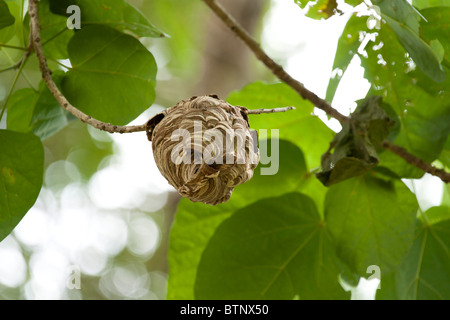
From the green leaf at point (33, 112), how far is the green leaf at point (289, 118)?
291 mm

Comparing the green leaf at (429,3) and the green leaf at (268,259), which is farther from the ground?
the green leaf at (429,3)

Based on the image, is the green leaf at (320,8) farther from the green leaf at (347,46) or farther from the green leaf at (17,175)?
the green leaf at (17,175)

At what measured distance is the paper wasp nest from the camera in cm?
47

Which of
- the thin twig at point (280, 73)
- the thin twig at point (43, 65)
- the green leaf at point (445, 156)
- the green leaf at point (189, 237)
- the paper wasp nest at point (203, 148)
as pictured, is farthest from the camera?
the green leaf at point (189, 237)

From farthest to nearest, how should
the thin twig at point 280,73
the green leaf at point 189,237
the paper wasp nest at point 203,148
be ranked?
the green leaf at point 189,237
the thin twig at point 280,73
the paper wasp nest at point 203,148

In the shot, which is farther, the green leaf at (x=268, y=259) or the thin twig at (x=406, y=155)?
the green leaf at (x=268, y=259)

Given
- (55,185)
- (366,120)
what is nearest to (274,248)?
(366,120)

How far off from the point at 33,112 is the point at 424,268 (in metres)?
0.64

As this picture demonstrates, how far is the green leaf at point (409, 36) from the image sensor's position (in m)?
0.61

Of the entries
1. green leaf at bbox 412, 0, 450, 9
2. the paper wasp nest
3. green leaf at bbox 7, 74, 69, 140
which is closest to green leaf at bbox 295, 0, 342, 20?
green leaf at bbox 412, 0, 450, 9

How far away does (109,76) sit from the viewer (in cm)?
71

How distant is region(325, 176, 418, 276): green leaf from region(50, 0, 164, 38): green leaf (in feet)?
1.15

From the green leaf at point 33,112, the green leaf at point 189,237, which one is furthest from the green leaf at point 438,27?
the green leaf at point 33,112

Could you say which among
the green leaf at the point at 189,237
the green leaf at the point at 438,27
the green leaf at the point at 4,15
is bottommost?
the green leaf at the point at 189,237
